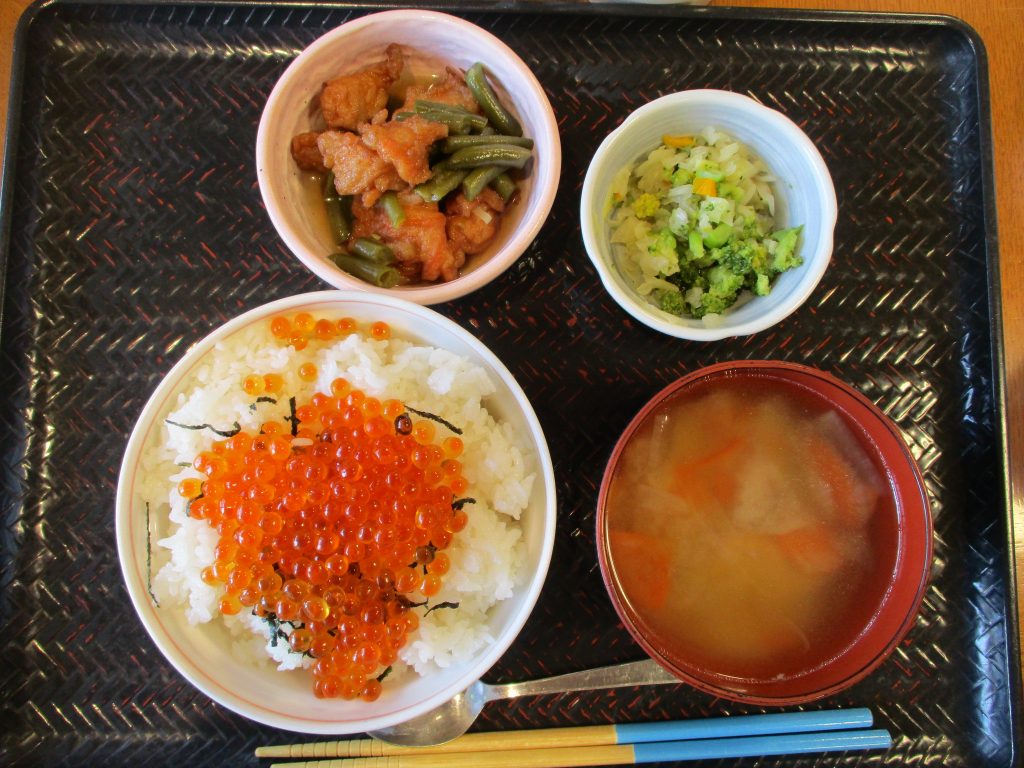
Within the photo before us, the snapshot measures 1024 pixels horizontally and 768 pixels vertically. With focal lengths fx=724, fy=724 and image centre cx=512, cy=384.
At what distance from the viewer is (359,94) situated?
1835 millimetres

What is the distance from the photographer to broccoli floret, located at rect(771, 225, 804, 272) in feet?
5.73

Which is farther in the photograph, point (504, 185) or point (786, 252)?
point (504, 185)

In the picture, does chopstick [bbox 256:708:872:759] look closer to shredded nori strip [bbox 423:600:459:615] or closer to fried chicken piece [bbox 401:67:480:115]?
shredded nori strip [bbox 423:600:459:615]

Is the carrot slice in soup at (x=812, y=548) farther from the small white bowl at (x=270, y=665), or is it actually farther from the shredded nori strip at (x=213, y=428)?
the shredded nori strip at (x=213, y=428)

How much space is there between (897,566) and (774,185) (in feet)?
3.21

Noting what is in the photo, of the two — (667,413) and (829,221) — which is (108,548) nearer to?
(667,413)

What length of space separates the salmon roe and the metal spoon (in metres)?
0.32

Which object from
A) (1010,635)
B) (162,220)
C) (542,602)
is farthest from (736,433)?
(162,220)

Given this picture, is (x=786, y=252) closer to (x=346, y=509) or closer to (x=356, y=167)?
(x=356, y=167)

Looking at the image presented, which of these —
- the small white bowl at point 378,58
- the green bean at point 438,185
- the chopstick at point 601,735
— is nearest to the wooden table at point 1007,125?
the chopstick at point 601,735

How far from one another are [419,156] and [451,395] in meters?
0.59

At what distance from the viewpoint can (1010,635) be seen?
1.94m

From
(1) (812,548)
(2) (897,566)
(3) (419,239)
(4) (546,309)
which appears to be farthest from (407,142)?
(2) (897,566)

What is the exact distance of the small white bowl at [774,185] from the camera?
1.70 meters
